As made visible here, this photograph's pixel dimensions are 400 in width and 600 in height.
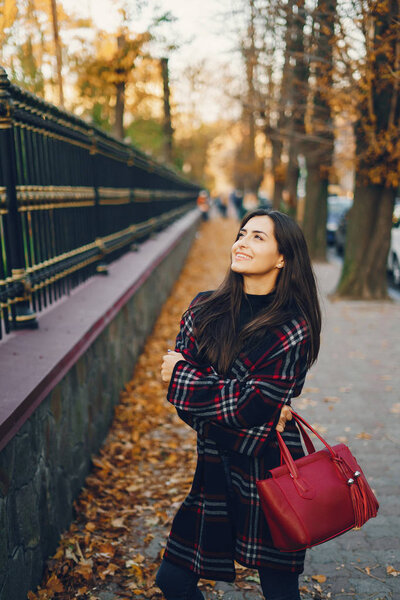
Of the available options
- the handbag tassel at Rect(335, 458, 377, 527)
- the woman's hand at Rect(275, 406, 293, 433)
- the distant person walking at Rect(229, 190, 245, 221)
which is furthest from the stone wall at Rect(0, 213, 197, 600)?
the distant person walking at Rect(229, 190, 245, 221)

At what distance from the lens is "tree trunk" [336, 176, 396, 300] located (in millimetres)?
10781

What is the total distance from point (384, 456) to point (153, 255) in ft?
18.0

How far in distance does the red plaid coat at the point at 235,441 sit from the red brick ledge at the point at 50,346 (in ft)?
2.72

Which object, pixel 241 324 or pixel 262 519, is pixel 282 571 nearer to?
pixel 262 519

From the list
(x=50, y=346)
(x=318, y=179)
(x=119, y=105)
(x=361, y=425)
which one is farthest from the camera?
(x=119, y=105)

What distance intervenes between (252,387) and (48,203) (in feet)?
9.90

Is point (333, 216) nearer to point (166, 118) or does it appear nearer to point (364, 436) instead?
point (166, 118)

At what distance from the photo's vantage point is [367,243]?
11.1 meters

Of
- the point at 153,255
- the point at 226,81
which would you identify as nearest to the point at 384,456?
the point at 153,255

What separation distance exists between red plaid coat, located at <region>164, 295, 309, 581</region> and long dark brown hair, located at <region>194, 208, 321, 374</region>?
4 centimetres

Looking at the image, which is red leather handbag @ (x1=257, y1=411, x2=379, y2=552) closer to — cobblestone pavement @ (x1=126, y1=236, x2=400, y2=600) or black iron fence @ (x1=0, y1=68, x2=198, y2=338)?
cobblestone pavement @ (x1=126, y1=236, x2=400, y2=600)

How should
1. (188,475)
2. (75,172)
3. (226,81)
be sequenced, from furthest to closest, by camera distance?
(226,81) → (75,172) → (188,475)

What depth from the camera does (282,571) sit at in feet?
7.73

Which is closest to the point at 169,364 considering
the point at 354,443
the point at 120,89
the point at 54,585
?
the point at 54,585
